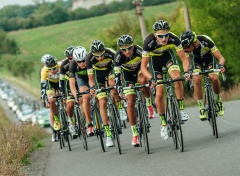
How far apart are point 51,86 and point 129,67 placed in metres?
5.79

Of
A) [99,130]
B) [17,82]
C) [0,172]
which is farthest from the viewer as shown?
[17,82]

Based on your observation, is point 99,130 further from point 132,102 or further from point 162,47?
point 162,47

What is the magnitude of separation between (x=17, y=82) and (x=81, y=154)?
133535mm

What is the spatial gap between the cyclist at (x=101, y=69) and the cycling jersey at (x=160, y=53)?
1.72 m

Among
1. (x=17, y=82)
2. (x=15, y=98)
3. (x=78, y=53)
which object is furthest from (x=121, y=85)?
(x=17, y=82)

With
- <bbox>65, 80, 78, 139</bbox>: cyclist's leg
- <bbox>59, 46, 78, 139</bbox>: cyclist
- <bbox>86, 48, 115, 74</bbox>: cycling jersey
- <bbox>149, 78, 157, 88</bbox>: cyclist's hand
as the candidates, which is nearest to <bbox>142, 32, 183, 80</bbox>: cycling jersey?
<bbox>149, 78, 157, 88</bbox>: cyclist's hand

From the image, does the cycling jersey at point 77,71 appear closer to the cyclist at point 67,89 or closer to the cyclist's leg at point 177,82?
the cyclist at point 67,89

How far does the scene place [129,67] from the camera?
47.0 feet

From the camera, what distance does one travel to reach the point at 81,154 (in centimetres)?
1611

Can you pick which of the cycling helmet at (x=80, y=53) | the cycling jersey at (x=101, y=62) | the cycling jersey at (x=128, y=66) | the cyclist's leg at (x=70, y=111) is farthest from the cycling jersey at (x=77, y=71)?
the cycling jersey at (x=128, y=66)

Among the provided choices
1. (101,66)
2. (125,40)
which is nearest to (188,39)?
(125,40)

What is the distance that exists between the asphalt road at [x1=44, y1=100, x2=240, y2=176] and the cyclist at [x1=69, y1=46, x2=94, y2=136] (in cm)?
84

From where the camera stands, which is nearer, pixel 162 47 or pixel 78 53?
pixel 162 47

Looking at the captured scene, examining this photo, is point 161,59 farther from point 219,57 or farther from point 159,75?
point 219,57
